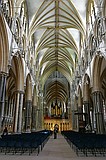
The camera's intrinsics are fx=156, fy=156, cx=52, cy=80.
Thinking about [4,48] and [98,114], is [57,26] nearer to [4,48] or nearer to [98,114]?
[4,48]

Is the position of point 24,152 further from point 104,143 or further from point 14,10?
point 14,10

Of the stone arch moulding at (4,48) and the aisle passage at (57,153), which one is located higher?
the stone arch moulding at (4,48)

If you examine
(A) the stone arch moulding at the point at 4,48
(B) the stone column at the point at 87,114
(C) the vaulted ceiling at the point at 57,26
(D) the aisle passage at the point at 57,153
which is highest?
(C) the vaulted ceiling at the point at 57,26

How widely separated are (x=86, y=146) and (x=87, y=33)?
16.3m

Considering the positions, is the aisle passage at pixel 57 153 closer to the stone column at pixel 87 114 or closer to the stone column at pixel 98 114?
the stone column at pixel 98 114

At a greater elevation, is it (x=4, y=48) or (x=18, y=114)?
(x=4, y=48)

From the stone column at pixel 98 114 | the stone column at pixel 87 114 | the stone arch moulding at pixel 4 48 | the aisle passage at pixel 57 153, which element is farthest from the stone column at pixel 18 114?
the stone column at pixel 87 114

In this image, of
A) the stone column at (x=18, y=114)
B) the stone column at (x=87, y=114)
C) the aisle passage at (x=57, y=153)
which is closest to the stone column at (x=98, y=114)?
the stone column at (x=87, y=114)

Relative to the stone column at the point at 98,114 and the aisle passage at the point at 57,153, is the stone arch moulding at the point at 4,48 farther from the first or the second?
the stone column at the point at 98,114

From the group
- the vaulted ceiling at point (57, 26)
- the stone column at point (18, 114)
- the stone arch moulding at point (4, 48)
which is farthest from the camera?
the vaulted ceiling at point (57, 26)

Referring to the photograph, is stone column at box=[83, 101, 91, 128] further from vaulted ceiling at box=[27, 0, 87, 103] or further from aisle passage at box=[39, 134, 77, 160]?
aisle passage at box=[39, 134, 77, 160]

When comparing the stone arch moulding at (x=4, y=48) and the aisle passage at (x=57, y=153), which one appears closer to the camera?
the aisle passage at (x=57, y=153)

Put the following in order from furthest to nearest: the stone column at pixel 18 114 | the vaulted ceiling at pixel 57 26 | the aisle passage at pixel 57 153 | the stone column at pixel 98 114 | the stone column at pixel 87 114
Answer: the vaulted ceiling at pixel 57 26, the stone column at pixel 87 114, the stone column at pixel 18 114, the stone column at pixel 98 114, the aisle passage at pixel 57 153

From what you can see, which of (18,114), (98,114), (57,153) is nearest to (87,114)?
(98,114)
